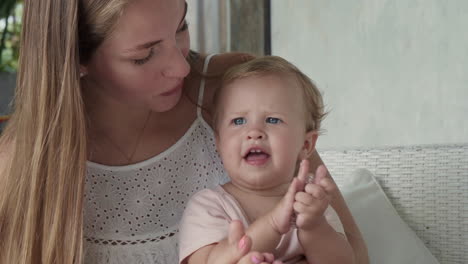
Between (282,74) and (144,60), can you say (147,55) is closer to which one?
(144,60)

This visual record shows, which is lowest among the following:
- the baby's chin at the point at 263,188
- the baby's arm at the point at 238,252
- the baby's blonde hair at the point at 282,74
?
the baby's arm at the point at 238,252

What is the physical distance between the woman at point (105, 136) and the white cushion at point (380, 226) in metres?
0.17

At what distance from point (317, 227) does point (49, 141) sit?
0.61 m

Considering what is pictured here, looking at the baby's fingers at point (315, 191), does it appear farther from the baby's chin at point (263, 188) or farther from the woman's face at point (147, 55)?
the woman's face at point (147, 55)

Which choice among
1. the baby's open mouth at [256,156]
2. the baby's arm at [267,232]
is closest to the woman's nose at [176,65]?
the baby's open mouth at [256,156]

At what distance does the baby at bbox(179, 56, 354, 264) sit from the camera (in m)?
1.32

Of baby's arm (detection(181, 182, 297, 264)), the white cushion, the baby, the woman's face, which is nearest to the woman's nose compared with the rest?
the woman's face

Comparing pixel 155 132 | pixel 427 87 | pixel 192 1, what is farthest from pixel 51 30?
pixel 192 1

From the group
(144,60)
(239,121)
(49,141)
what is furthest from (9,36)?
(239,121)

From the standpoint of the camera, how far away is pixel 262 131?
4.48 ft

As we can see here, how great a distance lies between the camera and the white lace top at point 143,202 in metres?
1.63

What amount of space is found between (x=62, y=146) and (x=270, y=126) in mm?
446

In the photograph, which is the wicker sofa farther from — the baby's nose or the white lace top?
the baby's nose

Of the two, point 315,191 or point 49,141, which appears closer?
point 315,191
